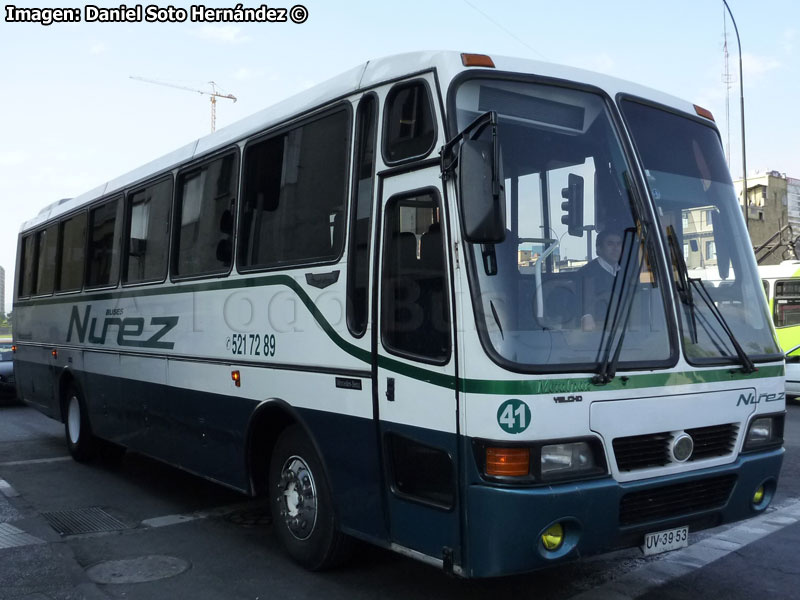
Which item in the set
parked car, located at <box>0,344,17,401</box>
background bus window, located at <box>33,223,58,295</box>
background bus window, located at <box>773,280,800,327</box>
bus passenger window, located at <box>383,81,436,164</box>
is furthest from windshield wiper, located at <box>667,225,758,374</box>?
background bus window, located at <box>773,280,800,327</box>

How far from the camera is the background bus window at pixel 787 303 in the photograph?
19906 mm

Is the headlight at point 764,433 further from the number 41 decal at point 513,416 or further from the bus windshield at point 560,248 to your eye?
the number 41 decal at point 513,416

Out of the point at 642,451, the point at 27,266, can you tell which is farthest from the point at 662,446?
the point at 27,266

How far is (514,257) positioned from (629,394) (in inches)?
37.7

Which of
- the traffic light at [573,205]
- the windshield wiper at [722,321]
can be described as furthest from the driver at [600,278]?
the windshield wiper at [722,321]

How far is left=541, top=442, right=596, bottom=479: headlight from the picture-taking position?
435cm

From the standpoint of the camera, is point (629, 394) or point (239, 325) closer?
point (629, 394)

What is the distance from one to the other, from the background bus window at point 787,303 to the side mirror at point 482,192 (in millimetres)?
17695

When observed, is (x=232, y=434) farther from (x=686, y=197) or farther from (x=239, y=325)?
(x=686, y=197)

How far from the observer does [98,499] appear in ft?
27.9

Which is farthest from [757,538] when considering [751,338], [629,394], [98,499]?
[98,499]

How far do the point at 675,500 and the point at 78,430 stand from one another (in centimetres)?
783

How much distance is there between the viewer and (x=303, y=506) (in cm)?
585

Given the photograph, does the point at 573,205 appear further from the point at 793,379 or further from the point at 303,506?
the point at 793,379
